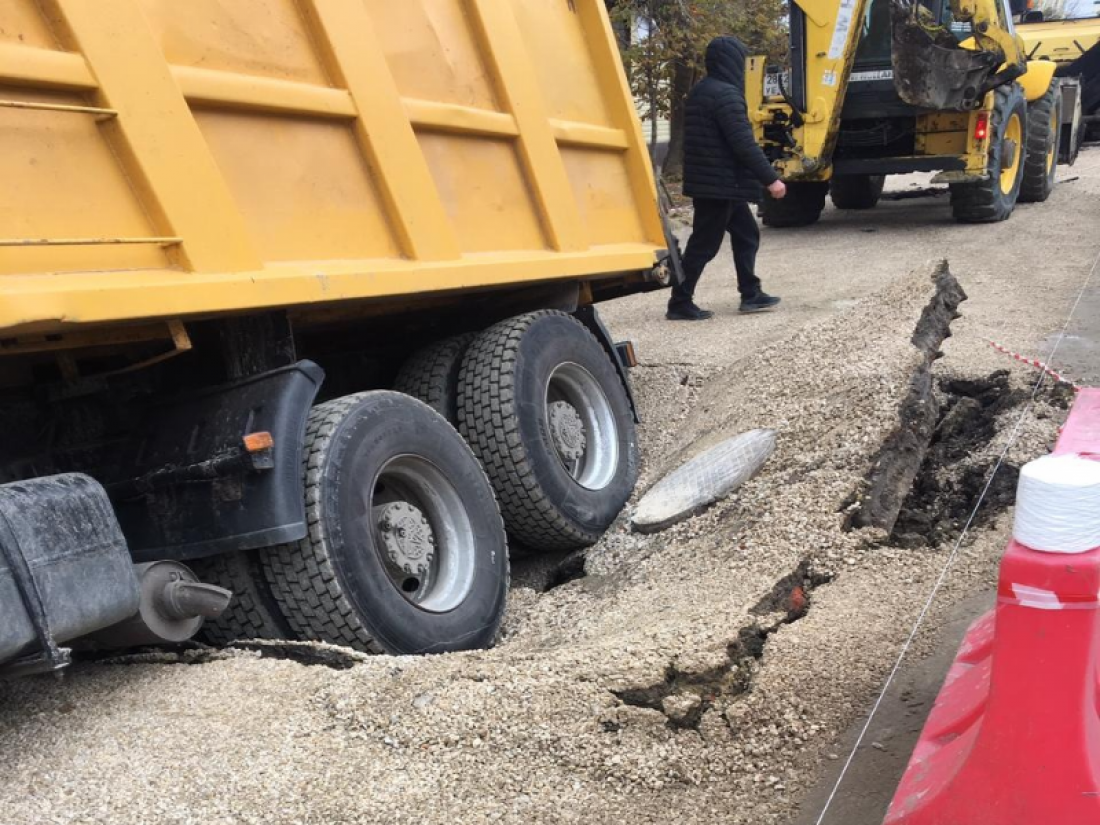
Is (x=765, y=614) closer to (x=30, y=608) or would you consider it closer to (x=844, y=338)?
(x=30, y=608)

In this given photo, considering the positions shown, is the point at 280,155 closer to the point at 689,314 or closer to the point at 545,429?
the point at 545,429

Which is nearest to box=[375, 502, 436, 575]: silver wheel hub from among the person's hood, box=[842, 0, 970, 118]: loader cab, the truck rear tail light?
the person's hood

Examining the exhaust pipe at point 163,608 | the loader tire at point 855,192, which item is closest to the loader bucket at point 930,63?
the loader tire at point 855,192

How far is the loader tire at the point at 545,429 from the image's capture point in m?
4.20

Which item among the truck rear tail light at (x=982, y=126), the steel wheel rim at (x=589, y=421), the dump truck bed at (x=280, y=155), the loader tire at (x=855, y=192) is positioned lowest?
the loader tire at (x=855, y=192)

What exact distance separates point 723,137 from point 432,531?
4902 millimetres

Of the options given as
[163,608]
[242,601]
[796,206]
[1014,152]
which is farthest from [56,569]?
[1014,152]

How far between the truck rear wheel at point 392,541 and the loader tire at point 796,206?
9334mm

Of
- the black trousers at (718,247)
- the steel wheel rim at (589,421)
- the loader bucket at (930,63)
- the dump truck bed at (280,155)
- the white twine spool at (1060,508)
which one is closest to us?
the white twine spool at (1060,508)

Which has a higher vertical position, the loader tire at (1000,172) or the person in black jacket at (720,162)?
the person in black jacket at (720,162)

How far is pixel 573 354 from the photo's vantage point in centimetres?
475

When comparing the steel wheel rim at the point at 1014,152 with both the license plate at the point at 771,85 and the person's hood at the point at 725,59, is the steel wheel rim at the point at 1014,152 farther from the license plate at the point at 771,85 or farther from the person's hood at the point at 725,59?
the person's hood at the point at 725,59

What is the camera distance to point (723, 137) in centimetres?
755

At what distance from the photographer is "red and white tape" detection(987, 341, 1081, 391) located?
15.9 ft
